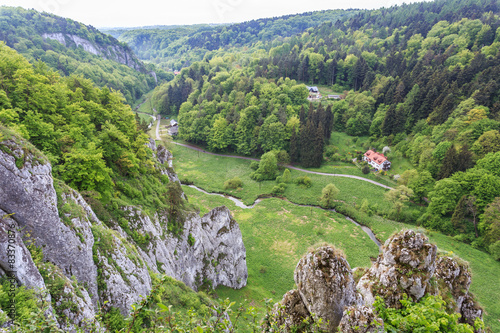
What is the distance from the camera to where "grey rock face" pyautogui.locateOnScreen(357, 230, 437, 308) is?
1098 cm

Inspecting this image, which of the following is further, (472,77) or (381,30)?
(381,30)

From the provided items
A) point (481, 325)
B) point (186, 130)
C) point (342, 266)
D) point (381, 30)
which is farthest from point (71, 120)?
point (381, 30)

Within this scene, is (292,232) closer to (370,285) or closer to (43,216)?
(370,285)

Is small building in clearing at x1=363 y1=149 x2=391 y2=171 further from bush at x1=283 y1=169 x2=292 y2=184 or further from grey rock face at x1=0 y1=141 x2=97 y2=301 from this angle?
grey rock face at x1=0 y1=141 x2=97 y2=301

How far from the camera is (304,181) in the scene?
58188mm

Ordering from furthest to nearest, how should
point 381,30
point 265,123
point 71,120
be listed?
point 381,30, point 265,123, point 71,120

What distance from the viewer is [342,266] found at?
11.3 m

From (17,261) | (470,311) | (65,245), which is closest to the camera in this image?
(17,261)

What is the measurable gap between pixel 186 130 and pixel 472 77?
86310 millimetres

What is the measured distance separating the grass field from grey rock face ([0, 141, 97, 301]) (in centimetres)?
1888

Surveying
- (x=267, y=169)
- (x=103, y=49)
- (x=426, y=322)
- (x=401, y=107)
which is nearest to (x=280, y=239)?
(x=267, y=169)

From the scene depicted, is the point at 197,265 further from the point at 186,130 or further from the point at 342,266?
the point at 186,130

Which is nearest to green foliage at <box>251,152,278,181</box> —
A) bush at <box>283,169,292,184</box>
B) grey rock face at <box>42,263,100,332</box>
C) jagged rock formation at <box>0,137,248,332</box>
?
bush at <box>283,169,292,184</box>

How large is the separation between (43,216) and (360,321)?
15906 millimetres
